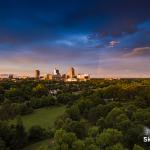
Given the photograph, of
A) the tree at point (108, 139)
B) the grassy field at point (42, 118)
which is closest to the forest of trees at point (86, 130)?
the tree at point (108, 139)

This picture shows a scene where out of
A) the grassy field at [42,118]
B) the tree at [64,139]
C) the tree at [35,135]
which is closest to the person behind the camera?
the tree at [64,139]

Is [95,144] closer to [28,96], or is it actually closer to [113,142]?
[113,142]

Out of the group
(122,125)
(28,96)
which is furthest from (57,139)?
(28,96)

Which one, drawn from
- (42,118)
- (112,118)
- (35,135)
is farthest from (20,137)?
(42,118)

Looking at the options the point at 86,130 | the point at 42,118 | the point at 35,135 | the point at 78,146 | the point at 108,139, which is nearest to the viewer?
the point at 78,146

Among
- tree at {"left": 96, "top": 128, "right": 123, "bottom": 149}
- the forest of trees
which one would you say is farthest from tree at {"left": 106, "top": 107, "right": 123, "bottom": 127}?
tree at {"left": 96, "top": 128, "right": 123, "bottom": 149}

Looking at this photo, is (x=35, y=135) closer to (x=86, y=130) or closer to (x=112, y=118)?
(x=86, y=130)

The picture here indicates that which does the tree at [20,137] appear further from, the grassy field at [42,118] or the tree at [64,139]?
the tree at [64,139]

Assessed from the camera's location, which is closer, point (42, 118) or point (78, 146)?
point (78, 146)

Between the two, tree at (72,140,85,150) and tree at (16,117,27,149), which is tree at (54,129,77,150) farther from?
tree at (16,117,27,149)
